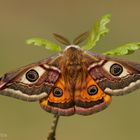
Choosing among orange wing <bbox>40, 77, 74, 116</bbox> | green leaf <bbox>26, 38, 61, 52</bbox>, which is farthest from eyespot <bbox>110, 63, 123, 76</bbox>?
green leaf <bbox>26, 38, 61, 52</bbox>

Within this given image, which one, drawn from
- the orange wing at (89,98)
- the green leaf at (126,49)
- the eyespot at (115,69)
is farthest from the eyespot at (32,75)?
the green leaf at (126,49)

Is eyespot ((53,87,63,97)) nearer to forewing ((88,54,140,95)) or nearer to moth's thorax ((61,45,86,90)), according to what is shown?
moth's thorax ((61,45,86,90))

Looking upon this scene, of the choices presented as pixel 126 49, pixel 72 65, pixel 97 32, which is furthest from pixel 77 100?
pixel 97 32

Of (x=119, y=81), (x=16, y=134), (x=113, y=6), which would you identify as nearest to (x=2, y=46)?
(x=16, y=134)

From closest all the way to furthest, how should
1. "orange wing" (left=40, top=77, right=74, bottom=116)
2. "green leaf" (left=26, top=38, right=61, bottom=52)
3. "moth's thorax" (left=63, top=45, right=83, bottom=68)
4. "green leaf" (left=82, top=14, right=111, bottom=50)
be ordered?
"orange wing" (left=40, top=77, right=74, bottom=116) → "moth's thorax" (left=63, top=45, right=83, bottom=68) → "green leaf" (left=26, top=38, right=61, bottom=52) → "green leaf" (left=82, top=14, right=111, bottom=50)

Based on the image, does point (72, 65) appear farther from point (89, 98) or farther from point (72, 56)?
point (89, 98)

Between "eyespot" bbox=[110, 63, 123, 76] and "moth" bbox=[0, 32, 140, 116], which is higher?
"eyespot" bbox=[110, 63, 123, 76]

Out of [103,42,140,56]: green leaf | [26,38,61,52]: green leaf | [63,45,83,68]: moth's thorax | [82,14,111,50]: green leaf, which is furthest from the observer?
[82,14,111,50]: green leaf

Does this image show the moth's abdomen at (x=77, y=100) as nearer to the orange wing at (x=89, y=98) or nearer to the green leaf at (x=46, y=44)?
the orange wing at (x=89, y=98)
